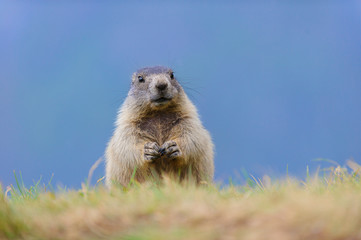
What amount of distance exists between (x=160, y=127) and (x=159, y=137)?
0.41ft

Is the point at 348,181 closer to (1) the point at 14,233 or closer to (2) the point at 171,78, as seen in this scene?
(2) the point at 171,78

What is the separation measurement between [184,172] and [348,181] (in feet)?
5.80

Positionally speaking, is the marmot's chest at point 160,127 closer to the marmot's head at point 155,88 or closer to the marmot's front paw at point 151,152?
the marmot's head at point 155,88

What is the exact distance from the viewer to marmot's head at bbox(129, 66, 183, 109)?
4.89 meters

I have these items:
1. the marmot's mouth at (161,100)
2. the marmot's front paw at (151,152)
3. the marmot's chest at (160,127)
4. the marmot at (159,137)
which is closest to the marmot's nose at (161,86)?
the marmot at (159,137)

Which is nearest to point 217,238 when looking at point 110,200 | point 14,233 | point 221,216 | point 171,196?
point 221,216

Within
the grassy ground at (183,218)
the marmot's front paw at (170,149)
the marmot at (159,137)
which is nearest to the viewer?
the grassy ground at (183,218)

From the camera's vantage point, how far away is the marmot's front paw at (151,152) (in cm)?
456

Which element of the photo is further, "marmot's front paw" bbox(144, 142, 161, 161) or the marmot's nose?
the marmot's nose

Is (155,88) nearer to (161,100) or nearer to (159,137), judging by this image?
(161,100)

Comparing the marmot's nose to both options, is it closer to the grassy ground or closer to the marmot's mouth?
the marmot's mouth

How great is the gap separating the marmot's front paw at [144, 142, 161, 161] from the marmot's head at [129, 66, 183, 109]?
551mm

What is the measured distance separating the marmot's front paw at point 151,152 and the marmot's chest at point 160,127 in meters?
0.29

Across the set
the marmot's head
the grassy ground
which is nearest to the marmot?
the marmot's head
